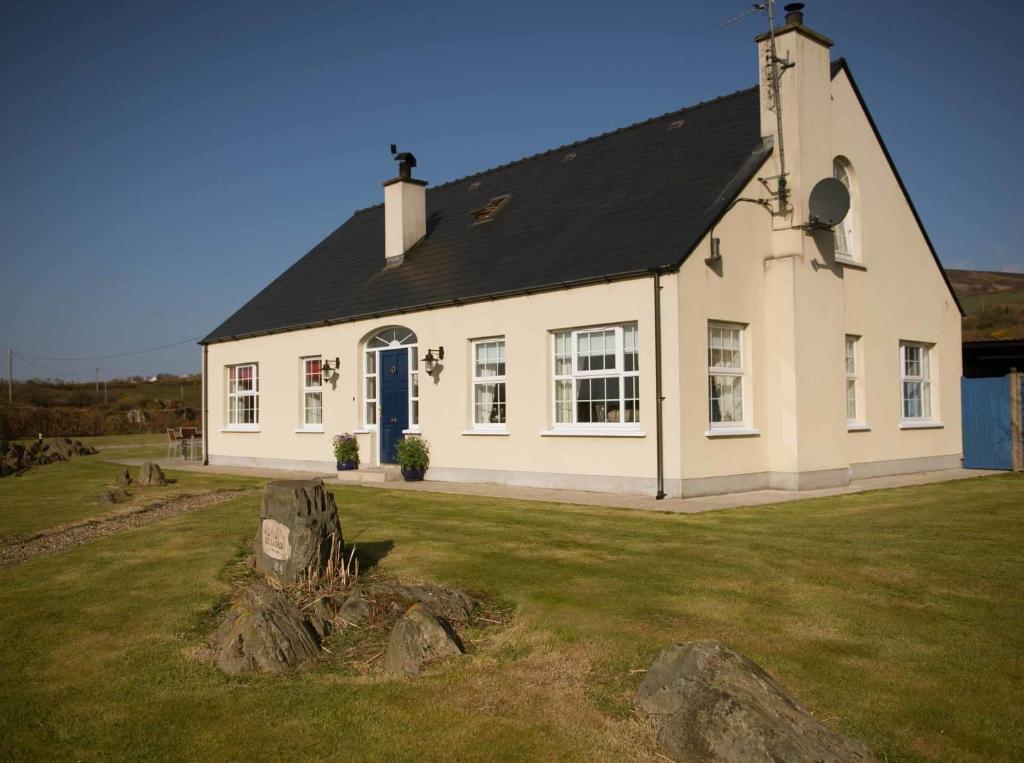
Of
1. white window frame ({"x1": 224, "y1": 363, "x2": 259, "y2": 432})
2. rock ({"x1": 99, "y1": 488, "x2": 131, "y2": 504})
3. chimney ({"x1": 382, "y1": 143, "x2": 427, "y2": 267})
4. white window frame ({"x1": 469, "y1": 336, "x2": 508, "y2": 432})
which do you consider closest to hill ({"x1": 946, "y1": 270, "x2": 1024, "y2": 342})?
chimney ({"x1": 382, "y1": 143, "x2": 427, "y2": 267})

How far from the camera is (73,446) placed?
29.7m

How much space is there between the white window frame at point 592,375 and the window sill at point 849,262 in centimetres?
532

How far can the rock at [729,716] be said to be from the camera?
3918 millimetres

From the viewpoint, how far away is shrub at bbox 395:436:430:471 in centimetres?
1792

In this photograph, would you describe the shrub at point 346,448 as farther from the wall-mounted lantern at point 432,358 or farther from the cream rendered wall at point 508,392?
the wall-mounted lantern at point 432,358

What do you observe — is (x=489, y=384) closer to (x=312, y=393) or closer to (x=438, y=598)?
(x=312, y=393)

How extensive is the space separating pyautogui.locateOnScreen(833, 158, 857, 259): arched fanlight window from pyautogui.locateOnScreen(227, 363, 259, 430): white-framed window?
1537cm

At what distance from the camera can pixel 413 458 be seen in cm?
1792

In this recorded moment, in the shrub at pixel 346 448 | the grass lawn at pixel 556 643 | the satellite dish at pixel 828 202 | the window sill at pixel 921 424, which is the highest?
the satellite dish at pixel 828 202

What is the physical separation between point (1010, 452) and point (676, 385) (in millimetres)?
9972

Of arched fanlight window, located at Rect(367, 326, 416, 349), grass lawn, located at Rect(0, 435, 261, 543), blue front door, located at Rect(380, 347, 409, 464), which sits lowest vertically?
grass lawn, located at Rect(0, 435, 261, 543)

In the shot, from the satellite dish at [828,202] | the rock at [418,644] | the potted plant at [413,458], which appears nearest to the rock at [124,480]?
the potted plant at [413,458]

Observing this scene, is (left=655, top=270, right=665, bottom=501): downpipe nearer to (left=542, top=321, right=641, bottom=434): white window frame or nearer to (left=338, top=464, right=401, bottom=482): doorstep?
(left=542, top=321, right=641, bottom=434): white window frame

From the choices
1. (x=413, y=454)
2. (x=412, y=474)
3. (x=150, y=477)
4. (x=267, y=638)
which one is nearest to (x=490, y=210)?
(x=413, y=454)
